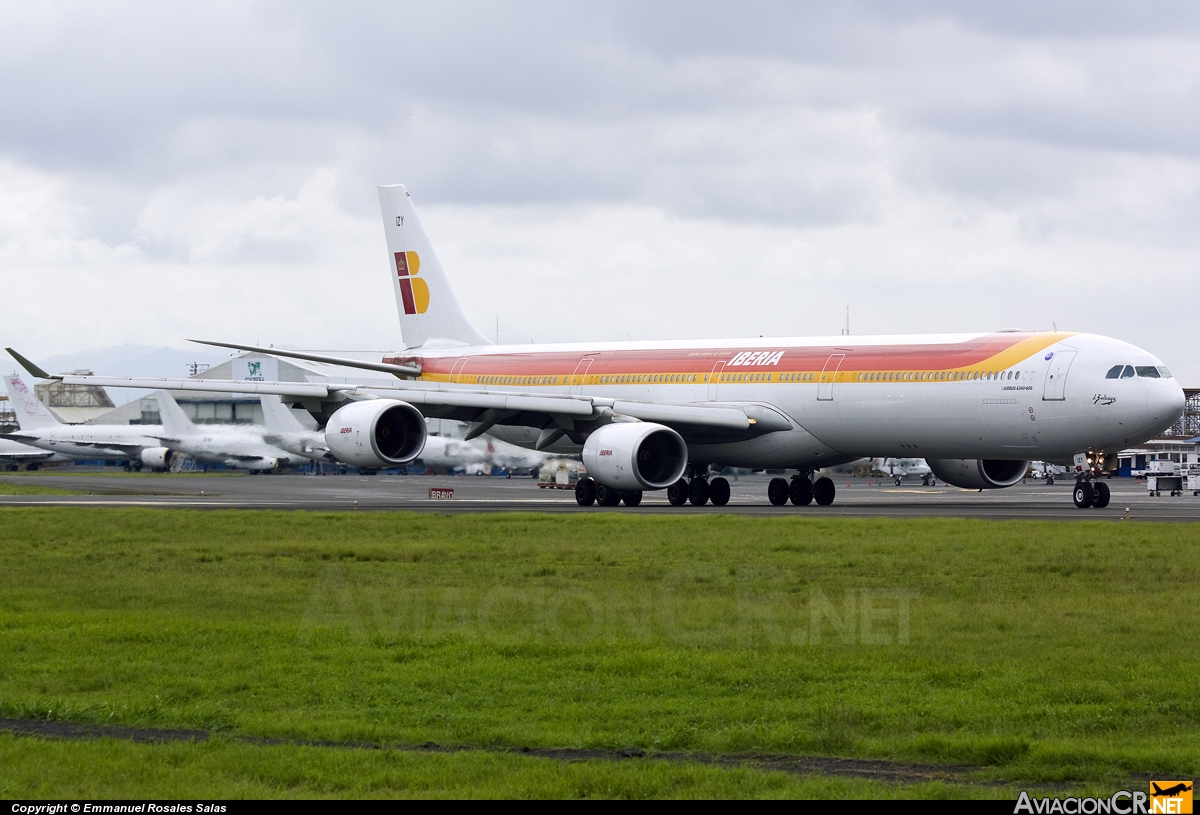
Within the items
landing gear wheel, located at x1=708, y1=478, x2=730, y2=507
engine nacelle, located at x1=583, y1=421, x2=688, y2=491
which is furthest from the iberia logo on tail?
engine nacelle, located at x1=583, y1=421, x2=688, y2=491

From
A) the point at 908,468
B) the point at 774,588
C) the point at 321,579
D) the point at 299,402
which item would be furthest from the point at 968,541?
the point at 908,468

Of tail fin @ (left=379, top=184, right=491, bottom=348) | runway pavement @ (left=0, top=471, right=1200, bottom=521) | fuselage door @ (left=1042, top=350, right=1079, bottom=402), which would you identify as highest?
tail fin @ (left=379, top=184, right=491, bottom=348)

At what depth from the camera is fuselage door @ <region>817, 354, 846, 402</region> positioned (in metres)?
32.7

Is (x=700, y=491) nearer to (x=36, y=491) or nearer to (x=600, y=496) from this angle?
(x=600, y=496)

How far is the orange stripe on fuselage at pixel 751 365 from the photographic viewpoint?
101 ft

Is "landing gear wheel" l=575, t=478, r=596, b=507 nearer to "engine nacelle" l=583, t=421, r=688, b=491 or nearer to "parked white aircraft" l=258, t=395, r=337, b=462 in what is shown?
"engine nacelle" l=583, t=421, r=688, b=491

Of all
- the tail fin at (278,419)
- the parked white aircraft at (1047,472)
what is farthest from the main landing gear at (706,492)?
the tail fin at (278,419)

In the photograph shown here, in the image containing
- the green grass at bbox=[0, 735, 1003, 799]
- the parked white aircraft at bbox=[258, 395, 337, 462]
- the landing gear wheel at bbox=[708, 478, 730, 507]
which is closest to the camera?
the green grass at bbox=[0, 735, 1003, 799]

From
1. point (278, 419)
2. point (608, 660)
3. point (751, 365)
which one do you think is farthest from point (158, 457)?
point (608, 660)

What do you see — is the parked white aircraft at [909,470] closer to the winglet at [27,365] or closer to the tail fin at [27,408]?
the winglet at [27,365]

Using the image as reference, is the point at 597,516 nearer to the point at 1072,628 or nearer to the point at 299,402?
the point at 299,402

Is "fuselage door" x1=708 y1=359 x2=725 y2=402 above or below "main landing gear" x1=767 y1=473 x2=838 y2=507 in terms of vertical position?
above

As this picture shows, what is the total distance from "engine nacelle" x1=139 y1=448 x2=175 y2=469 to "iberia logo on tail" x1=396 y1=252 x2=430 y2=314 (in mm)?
48144

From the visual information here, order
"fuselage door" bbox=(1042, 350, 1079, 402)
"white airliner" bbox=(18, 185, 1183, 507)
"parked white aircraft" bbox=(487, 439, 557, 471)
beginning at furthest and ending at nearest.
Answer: "parked white aircraft" bbox=(487, 439, 557, 471) → "white airliner" bbox=(18, 185, 1183, 507) → "fuselage door" bbox=(1042, 350, 1079, 402)
